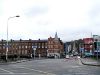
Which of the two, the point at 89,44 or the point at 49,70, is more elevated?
the point at 89,44

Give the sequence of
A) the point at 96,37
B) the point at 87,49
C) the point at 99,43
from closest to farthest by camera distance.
Result: the point at 96,37, the point at 99,43, the point at 87,49

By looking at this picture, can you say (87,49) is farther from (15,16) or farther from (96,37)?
(96,37)

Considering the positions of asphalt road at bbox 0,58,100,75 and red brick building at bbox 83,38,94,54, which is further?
red brick building at bbox 83,38,94,54

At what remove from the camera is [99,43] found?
56.5 m

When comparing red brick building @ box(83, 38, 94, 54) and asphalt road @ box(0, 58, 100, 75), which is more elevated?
red brick building @ box(83, 38, 94, 54)

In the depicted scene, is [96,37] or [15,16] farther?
[15,16]

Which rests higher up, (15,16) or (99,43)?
(15,16)

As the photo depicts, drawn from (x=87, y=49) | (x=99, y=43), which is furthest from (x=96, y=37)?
(x=87, y=49)

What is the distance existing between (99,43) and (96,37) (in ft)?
16.1

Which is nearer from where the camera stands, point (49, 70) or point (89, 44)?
point (49, 70)

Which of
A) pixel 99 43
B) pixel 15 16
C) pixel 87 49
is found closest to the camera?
pixel 99 43

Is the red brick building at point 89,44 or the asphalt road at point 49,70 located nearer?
the asphalt road at point 49,70

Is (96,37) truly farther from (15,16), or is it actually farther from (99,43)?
(15,16)

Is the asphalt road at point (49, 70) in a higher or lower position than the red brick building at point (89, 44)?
lower
